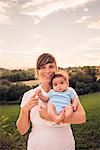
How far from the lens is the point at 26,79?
8.71ft

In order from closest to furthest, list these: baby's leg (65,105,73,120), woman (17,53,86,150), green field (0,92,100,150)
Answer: baby's leg (65,105,73,120), woman (17,53,86,150), green field (0,92,100,150)

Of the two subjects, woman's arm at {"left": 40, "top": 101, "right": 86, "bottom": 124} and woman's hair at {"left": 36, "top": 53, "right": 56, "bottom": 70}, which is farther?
woman's hair at {"left": 36, "top": 53, "right": 56, "bottom": 70}

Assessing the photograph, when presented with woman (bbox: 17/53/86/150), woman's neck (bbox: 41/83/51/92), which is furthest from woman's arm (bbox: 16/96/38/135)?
woman's neck (bbox: 41/83/51/92)

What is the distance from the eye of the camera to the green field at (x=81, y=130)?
8.57ft

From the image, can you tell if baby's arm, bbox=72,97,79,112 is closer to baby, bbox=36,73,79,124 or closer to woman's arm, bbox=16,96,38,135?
baby, bbox=36,73,79,124

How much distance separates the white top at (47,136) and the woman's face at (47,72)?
0.17 metres

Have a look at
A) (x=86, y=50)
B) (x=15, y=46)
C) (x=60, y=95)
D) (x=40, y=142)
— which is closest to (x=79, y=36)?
(x=86, y=50)

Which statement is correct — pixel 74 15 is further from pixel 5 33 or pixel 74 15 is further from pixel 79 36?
pixel 5 33

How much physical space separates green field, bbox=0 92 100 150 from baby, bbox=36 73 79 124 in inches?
18.2

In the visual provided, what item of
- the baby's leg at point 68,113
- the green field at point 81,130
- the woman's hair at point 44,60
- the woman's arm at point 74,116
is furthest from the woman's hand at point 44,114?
the green field at point 81,130

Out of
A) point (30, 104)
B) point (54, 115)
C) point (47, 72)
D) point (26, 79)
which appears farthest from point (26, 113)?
point (26, 79)

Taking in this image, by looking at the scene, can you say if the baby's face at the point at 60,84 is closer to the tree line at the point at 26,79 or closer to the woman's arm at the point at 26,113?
the woman's arm at the point at 26,113

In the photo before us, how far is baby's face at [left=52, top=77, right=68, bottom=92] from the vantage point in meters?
2.11

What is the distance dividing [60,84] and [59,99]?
0.09 m
